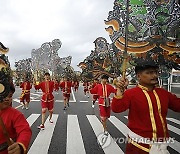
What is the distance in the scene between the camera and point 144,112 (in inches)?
109

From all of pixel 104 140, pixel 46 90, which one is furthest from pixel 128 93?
pixel 46 90

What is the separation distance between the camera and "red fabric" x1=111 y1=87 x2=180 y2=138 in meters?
2.74

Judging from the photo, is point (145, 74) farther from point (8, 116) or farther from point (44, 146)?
point (44, 146)

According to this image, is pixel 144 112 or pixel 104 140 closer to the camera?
pixel 144 112

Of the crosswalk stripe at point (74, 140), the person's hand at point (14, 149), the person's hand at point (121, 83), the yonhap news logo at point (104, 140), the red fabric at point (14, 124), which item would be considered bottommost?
the yonhap news logo at point (104, 140)

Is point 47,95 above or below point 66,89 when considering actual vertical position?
below

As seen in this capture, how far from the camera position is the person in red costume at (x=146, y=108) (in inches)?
107

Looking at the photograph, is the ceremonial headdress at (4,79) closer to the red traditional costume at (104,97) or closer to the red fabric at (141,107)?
the red fabric at (141,107)

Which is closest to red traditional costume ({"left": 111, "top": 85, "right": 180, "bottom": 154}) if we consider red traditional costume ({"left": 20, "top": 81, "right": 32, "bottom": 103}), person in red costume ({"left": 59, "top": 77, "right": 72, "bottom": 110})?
red traditional costume ({"left": 20, "top": 81, "right": 32, "bottom": 103})

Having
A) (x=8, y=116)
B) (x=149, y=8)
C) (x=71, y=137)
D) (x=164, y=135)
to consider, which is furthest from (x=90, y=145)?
(x=149, y=8)

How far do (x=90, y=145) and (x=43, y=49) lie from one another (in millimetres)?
36255

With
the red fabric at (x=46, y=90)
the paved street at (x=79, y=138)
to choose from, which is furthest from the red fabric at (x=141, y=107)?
the red fabric at (x=46, y=90)

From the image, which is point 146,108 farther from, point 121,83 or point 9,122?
point 9,122

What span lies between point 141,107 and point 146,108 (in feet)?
0.19
